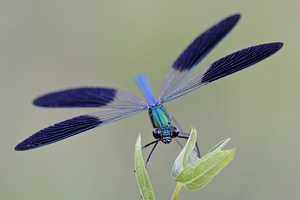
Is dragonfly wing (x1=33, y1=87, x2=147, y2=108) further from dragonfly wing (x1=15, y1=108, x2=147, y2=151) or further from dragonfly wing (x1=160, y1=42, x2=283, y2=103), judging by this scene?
dragonfly wing (x1=160, y1=42, x2=283, y2=103)

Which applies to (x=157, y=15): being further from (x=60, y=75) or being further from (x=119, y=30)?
(x=60, y=75)

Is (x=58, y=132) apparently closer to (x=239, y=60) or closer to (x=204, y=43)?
(x=239, y=60)

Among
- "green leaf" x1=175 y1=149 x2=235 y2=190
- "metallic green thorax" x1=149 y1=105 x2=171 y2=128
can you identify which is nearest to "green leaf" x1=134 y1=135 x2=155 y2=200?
"green leaf" x1=175 y1=149 x2=235 y2=190

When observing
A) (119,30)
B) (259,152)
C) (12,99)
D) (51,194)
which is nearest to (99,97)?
(51,194)

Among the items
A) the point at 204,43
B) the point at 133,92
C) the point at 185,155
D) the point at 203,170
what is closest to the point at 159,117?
the point at 204,43

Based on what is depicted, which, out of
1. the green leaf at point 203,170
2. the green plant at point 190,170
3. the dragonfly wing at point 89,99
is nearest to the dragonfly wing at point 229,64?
the dragonfly wing at point 89,99

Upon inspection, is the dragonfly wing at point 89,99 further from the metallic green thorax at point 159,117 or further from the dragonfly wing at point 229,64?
the dragonfly wing at point 229,64
